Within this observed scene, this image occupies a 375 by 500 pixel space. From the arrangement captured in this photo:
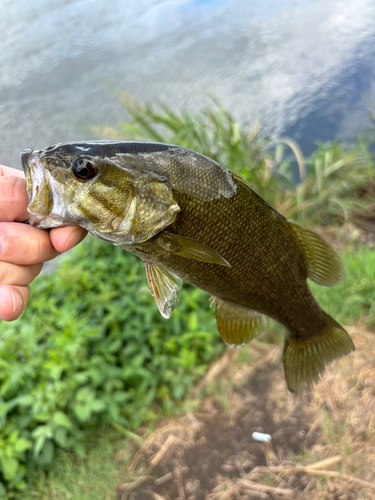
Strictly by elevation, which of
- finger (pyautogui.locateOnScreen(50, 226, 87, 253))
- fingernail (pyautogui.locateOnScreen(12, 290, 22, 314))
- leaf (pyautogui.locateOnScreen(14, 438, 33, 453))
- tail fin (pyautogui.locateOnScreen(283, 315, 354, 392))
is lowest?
leaf (pyautogui.locateOnScreen(14, 438, 33, 453))

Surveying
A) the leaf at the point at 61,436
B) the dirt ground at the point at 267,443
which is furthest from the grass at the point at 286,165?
the leaf at the point at 61,436

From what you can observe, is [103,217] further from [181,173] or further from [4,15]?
[4,15]


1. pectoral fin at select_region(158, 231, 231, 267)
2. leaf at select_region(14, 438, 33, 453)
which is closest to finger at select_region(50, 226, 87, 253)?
pectoral fin at select_region(158, 231, 231, 267)

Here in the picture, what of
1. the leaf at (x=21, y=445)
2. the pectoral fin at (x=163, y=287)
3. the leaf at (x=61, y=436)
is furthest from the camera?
the leaf at (x=61, y=436)

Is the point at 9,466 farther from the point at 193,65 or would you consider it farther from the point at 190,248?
the point at 193,65

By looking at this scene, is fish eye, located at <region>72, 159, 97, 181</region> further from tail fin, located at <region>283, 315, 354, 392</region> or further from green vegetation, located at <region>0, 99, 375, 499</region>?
green vegetation, located at <region>0, 99, 375, 499</region>

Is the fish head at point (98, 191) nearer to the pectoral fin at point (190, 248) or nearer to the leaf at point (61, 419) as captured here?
the pectoral fin at point (190, 248)
